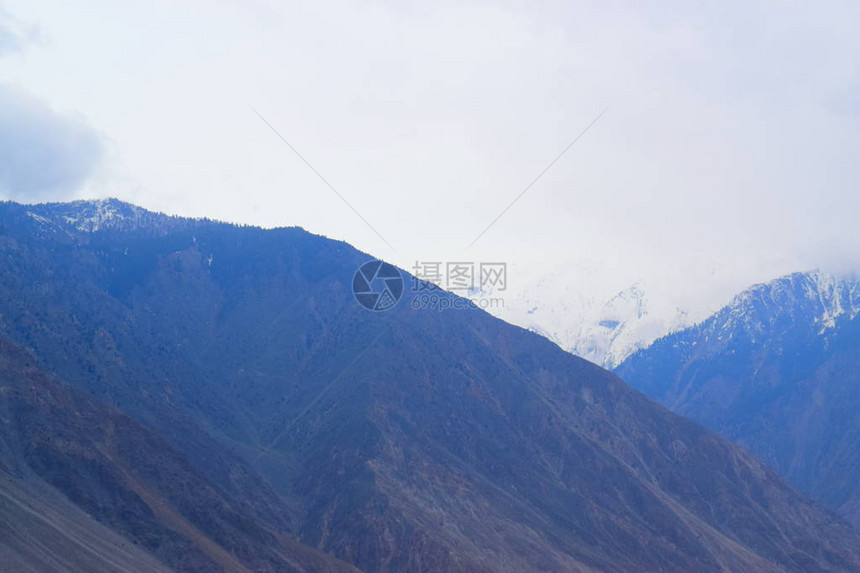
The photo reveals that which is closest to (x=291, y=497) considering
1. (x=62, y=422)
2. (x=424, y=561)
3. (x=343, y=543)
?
(x=343, y=543)

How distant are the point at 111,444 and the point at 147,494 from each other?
1321 cm

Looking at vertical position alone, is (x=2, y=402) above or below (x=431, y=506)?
below

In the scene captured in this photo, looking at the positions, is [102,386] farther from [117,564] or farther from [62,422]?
[117,564]

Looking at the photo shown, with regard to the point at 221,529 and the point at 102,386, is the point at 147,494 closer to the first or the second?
the point at 221,529

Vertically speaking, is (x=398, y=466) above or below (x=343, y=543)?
above

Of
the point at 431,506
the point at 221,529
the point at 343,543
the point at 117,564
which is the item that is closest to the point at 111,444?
the point at 221,529

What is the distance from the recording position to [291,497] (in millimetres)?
189500

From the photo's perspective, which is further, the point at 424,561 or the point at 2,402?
the point at 424,561

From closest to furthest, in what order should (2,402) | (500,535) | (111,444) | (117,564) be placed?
1. (117,564)
2. (2,402)
3. (111,444)
4. (500,535)

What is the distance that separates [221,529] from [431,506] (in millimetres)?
59272

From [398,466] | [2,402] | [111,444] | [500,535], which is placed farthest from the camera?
[398,466]

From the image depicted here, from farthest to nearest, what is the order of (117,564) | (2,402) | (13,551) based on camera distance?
(2,402)
(117,564)
(13,551)

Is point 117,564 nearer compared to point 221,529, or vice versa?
point 117,564

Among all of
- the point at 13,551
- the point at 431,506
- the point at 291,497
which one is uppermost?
the point at 431,506
